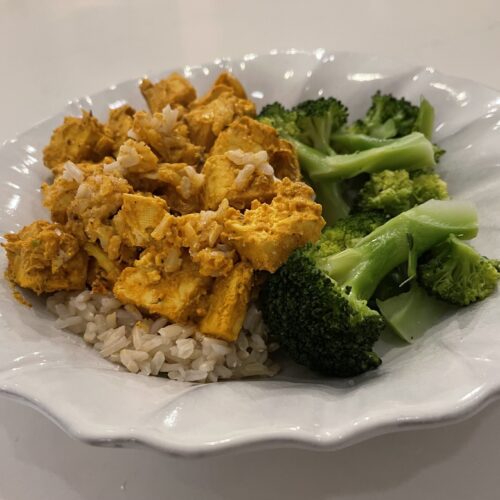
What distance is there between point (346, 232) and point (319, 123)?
0.68 m

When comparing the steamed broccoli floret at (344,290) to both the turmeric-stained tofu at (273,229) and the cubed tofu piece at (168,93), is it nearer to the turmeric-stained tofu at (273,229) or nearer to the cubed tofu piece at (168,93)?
the turmeric-stained tofu at (273,229)

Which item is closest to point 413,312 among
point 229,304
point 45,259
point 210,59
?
point 229,304

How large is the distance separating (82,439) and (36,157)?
1550 millimetres

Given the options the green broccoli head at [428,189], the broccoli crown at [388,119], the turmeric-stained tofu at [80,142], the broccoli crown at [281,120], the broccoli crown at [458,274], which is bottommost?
the broccoli crown at [458,274]

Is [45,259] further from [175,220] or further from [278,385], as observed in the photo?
[278,385]

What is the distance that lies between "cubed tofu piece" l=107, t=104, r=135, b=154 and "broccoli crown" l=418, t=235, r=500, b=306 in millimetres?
1302

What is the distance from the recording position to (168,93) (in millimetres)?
2436

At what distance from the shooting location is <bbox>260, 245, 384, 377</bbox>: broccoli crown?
1565mm

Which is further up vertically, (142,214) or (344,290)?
(142,214)

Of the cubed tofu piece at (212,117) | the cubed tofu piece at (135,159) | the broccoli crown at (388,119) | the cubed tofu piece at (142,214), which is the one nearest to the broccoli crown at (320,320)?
the cubed tofu piece at (142,214)

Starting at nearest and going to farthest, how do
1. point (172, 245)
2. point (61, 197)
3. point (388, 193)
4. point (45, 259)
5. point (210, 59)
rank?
1. point (172, 245)
2. point (45, 259)
3. point (61, 197)
4. point (388, 193)
5. point (210, 59)

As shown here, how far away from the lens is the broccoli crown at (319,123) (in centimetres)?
236

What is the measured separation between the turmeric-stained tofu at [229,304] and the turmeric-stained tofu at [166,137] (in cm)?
62

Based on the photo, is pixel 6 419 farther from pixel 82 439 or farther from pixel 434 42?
pixel 434 42
